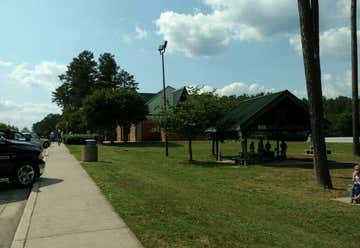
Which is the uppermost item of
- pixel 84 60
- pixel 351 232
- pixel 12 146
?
pixel 84 60

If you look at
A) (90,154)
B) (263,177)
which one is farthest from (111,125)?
(263,177)

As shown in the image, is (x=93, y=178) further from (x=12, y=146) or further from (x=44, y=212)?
(x=44, y=212)

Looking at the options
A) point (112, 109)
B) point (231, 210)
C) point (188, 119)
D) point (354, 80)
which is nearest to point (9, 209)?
point (231, 210)

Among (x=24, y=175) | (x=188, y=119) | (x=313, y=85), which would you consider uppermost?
(x=313, y=85)

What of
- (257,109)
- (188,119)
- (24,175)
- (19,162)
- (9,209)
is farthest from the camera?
(188,119)

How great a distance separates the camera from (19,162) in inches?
509

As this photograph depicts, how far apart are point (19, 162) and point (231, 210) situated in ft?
23.1

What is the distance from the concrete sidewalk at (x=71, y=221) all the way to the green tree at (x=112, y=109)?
35686mm

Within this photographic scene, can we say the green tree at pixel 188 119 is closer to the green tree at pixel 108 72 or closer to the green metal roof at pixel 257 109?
the green metal roof at pixel 257 109

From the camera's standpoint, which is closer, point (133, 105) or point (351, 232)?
point (351, 232)

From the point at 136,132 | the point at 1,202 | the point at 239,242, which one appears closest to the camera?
the point at 239,242

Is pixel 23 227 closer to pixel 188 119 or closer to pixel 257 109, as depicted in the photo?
pixel 188 119

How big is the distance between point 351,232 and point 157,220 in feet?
11.2

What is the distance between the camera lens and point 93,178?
14.2 m
